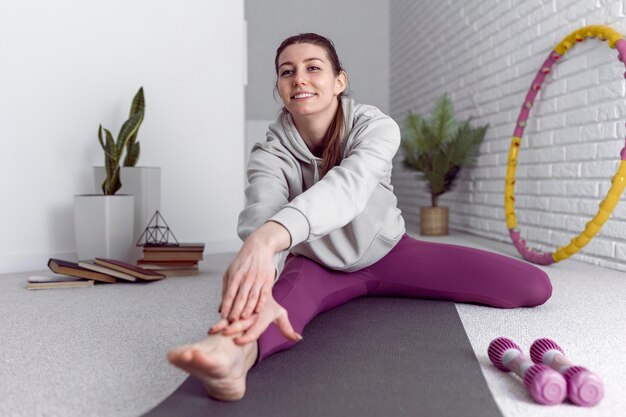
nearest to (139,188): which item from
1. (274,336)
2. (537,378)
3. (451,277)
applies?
(451,277)

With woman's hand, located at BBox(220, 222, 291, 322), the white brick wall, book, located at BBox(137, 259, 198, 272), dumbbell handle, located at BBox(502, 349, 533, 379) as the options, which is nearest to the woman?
woman's hand, located at BBox(220, 222, 291, 322)

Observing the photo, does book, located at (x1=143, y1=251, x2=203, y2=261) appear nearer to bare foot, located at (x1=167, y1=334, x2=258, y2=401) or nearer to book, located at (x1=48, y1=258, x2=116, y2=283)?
book, located at (x1=48, y1=258, x2=116, y2=283)

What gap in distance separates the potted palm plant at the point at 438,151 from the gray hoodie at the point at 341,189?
2.44 metres

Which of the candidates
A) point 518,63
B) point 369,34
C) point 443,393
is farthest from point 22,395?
point 369,34

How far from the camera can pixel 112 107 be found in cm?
312

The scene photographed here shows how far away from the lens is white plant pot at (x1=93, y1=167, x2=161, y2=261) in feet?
9.86

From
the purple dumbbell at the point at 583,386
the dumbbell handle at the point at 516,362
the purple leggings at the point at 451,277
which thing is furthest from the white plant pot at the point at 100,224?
the purple dumbbell at the point at 583,386

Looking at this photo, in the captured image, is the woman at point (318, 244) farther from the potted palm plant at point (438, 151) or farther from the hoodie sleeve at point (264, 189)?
the potted palm plant at point (438, 151)

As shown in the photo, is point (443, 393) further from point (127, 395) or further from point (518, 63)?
point (518, 63)

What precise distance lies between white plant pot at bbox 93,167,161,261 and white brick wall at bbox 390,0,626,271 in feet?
6.98

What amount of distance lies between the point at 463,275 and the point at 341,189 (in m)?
0.74

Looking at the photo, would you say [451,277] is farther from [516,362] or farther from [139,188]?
[139,188]

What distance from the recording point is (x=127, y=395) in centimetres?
115

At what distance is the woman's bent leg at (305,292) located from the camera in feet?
4.43
